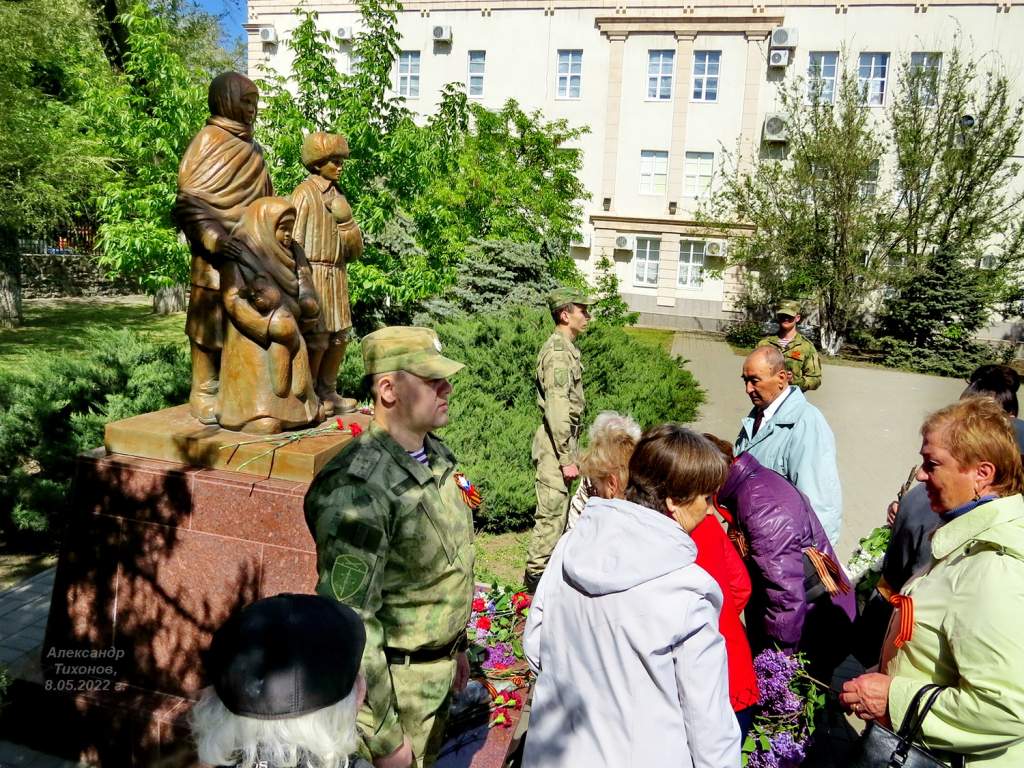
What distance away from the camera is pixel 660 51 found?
25984 millimetres

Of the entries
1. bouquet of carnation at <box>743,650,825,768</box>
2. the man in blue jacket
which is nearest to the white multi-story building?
the man in blue jacket

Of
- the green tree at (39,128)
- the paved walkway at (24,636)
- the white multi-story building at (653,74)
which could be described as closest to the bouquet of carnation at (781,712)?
the paved walkway at (24,636)

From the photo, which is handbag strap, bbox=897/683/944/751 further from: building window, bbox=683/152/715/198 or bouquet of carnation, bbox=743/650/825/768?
building window, bbox=683/152/715/198

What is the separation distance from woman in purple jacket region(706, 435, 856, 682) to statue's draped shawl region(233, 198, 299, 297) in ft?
7.70

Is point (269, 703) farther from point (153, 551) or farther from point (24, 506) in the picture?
point (24, 506)

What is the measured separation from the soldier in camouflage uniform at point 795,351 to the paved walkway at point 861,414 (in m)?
1.67

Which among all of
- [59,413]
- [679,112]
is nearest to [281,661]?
[59,413]

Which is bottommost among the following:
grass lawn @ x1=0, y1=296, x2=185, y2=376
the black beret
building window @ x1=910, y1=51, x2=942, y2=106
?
grass lawn @ x1=0, y1=296, x2=185, y2=376

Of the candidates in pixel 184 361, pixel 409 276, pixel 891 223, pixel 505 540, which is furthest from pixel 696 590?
pixel 891 223

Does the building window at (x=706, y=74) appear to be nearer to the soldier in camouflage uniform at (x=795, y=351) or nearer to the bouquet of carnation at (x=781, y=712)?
the soldier in camouflage uniform at (x=795, y=351)

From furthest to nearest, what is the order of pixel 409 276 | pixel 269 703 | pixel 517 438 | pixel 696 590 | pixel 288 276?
1. pixel 409 276
2. pixel 517 438
3. pixel 288 276
4. pixel 696 590
5. pixel 269 703

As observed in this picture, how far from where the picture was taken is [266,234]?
3801mm

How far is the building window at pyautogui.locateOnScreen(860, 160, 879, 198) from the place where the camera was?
859 inches

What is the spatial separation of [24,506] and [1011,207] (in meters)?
24.7
